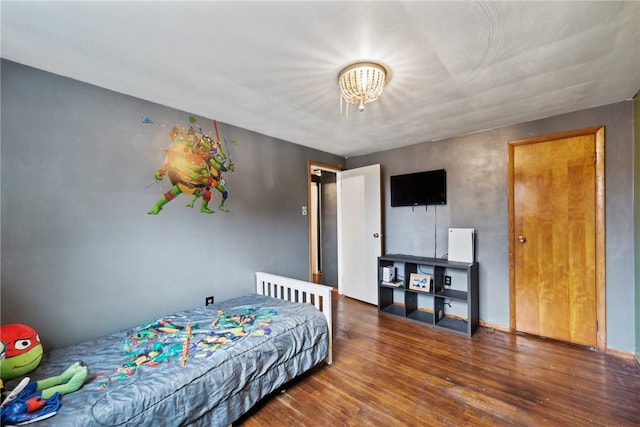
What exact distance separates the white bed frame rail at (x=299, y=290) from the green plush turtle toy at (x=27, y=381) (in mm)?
1488

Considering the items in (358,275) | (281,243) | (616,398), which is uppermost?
(281,243)

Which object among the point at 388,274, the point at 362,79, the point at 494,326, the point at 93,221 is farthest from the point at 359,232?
the point at 93,221

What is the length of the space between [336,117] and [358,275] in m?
2.35

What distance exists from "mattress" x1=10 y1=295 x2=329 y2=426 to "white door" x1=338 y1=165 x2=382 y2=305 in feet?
5.53

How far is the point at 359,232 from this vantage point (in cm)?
388

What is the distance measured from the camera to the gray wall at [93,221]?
163 centimetres

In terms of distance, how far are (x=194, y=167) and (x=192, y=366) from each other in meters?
1.66

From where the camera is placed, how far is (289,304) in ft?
7.64

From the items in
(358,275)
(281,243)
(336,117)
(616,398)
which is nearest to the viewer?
(616,398)

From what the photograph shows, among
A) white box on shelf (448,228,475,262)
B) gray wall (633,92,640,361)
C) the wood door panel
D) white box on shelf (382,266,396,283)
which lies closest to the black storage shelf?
white box on shelf (448,228,475,262)

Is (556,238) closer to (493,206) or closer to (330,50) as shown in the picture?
(493,206)

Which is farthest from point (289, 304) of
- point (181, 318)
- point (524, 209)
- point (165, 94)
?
point (524, 209)

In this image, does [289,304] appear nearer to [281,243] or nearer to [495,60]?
[281,243]

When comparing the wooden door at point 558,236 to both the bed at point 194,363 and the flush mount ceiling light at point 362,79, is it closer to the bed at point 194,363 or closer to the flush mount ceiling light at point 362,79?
the flush mount ceiling light at point 362,79
